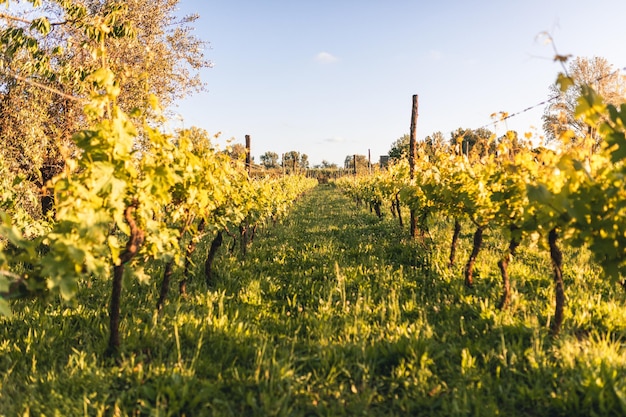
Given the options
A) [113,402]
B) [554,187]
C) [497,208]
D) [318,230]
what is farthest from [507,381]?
[318,230]

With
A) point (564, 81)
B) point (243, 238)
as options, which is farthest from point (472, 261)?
point (243, 238)

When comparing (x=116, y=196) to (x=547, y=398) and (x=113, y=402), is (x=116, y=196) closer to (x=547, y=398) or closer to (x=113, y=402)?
(x=113, y=402)

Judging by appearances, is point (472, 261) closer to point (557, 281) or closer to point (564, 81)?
point (557, 281)

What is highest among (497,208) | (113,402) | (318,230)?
(497,208)

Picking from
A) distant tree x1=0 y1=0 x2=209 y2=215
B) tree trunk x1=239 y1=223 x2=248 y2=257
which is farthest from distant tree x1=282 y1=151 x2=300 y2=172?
tree trunk x1=239 y1=223 x2=248 y2=257

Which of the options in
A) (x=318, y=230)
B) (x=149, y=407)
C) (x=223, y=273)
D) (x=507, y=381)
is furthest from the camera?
(x=318, y=230)

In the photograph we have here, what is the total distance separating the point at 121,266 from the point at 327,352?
2.31 m

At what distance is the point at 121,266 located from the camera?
147 inches

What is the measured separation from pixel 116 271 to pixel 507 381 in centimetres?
395

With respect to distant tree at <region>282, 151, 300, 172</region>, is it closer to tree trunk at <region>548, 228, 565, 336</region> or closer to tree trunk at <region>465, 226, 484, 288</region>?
Answer: tree trunk at <region>465, 226, 484, 288</region>

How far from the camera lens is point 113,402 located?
124 inches

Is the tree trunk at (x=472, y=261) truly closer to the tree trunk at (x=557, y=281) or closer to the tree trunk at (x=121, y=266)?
the tree trunk at (x=557, y=281)

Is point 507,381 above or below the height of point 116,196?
below

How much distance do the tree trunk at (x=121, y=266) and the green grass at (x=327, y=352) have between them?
0.45 feet
